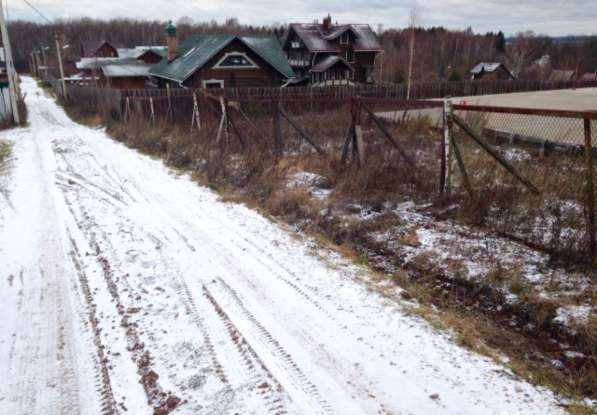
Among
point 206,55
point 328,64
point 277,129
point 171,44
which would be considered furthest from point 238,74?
point 277,129

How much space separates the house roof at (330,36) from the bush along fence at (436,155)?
27298mm

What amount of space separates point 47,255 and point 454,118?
6029 mm

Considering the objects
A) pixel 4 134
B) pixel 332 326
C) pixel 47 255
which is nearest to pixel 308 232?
pixel 332 326

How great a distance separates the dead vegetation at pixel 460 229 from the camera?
A: 3.68 meters

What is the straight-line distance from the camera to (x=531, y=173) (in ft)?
21.4

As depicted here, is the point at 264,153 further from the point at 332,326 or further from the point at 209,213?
the point at 332,326

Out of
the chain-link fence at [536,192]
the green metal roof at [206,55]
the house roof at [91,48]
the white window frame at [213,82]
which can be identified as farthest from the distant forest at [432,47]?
the chain-link fence at [536,192]

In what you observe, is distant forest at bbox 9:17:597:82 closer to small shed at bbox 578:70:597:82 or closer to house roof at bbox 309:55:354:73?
small shed at bbox 578:70:597:82

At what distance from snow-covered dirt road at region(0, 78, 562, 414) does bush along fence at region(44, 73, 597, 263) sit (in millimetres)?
2258

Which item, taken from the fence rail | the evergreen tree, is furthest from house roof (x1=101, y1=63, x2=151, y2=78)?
the evergreen tree

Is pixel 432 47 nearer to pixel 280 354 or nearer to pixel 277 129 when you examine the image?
pixel 277 129

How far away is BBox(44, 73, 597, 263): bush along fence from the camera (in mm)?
5457

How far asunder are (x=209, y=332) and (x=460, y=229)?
3743 millimetres

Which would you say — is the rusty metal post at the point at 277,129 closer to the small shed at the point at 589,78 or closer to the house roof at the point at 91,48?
the small shed at the point at 589,78
